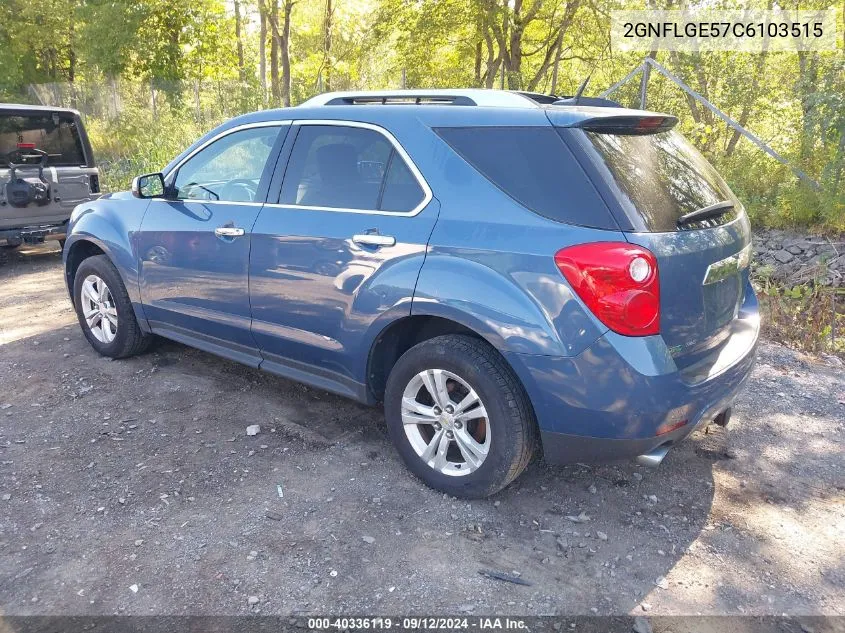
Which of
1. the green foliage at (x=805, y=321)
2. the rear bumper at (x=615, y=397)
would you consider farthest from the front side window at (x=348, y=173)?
the green foliage at (x=805, y=321)

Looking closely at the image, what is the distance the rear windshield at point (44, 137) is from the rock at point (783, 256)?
9242mm

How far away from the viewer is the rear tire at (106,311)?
15.6 ft

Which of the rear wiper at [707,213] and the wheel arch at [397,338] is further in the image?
the wheel arch at [397,338]

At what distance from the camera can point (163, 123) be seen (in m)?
15.0

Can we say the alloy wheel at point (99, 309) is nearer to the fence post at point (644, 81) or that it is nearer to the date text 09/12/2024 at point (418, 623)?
the date text 09/12/2024 at point (418, 623)

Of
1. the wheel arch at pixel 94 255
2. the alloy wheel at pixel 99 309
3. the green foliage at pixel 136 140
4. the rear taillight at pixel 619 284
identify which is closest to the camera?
the rear taillight at pixel 619 284

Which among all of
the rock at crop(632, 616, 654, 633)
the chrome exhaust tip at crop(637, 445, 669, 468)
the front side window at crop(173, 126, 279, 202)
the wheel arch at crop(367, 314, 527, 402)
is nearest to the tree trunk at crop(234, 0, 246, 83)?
the front side window at crop(173, 126, 279, 202)

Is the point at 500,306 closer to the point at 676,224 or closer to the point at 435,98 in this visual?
the point at 676,224

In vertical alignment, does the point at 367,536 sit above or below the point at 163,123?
below

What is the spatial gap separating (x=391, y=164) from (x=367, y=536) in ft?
5.80

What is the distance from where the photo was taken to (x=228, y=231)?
384cm

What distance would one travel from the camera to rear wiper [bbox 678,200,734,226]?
9.23 ft

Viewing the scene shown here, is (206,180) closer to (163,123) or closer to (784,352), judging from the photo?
(784,352)

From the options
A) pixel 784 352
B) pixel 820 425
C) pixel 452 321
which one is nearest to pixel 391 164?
pixel 452 321
